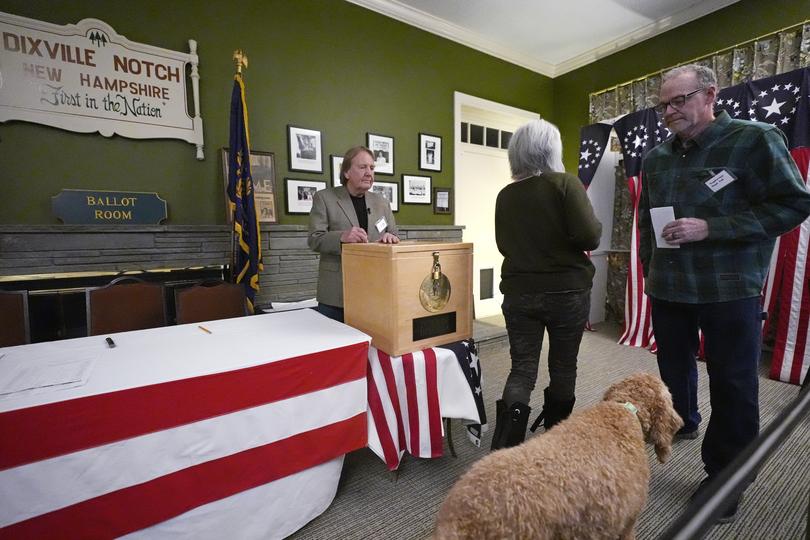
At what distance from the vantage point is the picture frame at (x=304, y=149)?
309 cm

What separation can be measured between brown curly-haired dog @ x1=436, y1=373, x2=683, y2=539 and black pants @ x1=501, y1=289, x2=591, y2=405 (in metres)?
0.43

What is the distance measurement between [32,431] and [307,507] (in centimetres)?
84

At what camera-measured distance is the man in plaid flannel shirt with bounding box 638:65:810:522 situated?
49.3 inches

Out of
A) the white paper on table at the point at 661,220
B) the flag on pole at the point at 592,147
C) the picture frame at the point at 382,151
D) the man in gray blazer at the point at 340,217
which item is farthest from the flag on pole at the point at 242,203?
the flag on pole at the point at 592,147

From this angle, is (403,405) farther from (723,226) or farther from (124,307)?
(124,307)

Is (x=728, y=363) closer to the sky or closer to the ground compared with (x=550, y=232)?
closer to the ground

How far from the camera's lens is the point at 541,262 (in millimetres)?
1379

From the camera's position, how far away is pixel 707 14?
138 inches

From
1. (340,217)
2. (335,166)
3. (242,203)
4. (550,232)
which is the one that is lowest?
(550,232)

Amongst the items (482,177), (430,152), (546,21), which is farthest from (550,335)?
(546,21)

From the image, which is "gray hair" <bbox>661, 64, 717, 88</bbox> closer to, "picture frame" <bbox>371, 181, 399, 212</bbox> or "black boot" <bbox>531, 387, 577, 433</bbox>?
"black boot" <bbox>531, 387, 577, 433</bbox>

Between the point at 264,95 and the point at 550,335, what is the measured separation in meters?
2.81

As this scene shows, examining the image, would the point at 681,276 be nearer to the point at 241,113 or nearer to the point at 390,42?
the point at 241,113

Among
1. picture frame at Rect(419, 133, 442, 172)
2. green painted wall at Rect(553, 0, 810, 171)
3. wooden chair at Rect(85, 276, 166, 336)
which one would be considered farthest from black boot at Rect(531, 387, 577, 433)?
green painted wall at Rect(553, 0, 810, 171)
